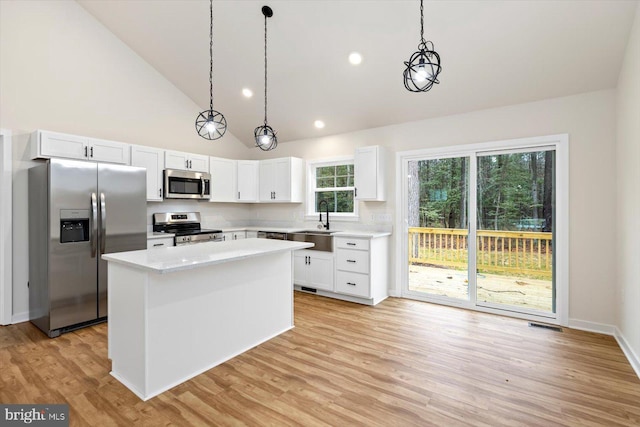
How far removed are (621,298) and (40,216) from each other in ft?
19.2

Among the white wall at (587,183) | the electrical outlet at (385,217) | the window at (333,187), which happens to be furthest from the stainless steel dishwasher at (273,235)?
the white wall at (587,183)

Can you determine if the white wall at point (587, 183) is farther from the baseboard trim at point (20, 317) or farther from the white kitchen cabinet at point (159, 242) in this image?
the baseboard trim at point (20, 317)

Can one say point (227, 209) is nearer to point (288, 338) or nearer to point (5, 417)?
point (288, 338)

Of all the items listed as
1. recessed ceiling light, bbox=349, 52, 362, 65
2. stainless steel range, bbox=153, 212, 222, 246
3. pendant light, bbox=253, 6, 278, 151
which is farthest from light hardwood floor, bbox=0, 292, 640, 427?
recessed ceiling light, bbox=349, 52, 362, 65

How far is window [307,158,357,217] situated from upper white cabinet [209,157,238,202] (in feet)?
4.32

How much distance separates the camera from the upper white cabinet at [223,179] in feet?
17.0

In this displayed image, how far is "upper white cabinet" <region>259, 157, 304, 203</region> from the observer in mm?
5266

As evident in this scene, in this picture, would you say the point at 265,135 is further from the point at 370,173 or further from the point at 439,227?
the point at 439,227

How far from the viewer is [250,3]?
131 inches

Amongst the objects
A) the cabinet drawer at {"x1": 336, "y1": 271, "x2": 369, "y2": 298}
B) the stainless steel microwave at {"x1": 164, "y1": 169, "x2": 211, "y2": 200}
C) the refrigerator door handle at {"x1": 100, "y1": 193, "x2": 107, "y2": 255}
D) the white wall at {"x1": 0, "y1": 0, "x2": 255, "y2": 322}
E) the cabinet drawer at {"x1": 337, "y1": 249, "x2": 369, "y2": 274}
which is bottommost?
the cabinet drawer at {"x1": 336, "y1": 271, "x2": 369, "y2": 298}

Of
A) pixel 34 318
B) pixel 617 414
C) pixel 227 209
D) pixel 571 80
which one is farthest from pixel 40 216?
pixel 571 80

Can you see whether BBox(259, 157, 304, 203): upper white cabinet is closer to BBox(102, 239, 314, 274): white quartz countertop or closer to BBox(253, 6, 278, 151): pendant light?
BBox(253, 6, 278, 151): pendant light

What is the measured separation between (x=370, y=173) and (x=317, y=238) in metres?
1.21

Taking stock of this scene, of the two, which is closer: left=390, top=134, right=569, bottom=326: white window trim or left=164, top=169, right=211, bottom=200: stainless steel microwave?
left=390, top=134, right=569, bottom=326: white window trim
